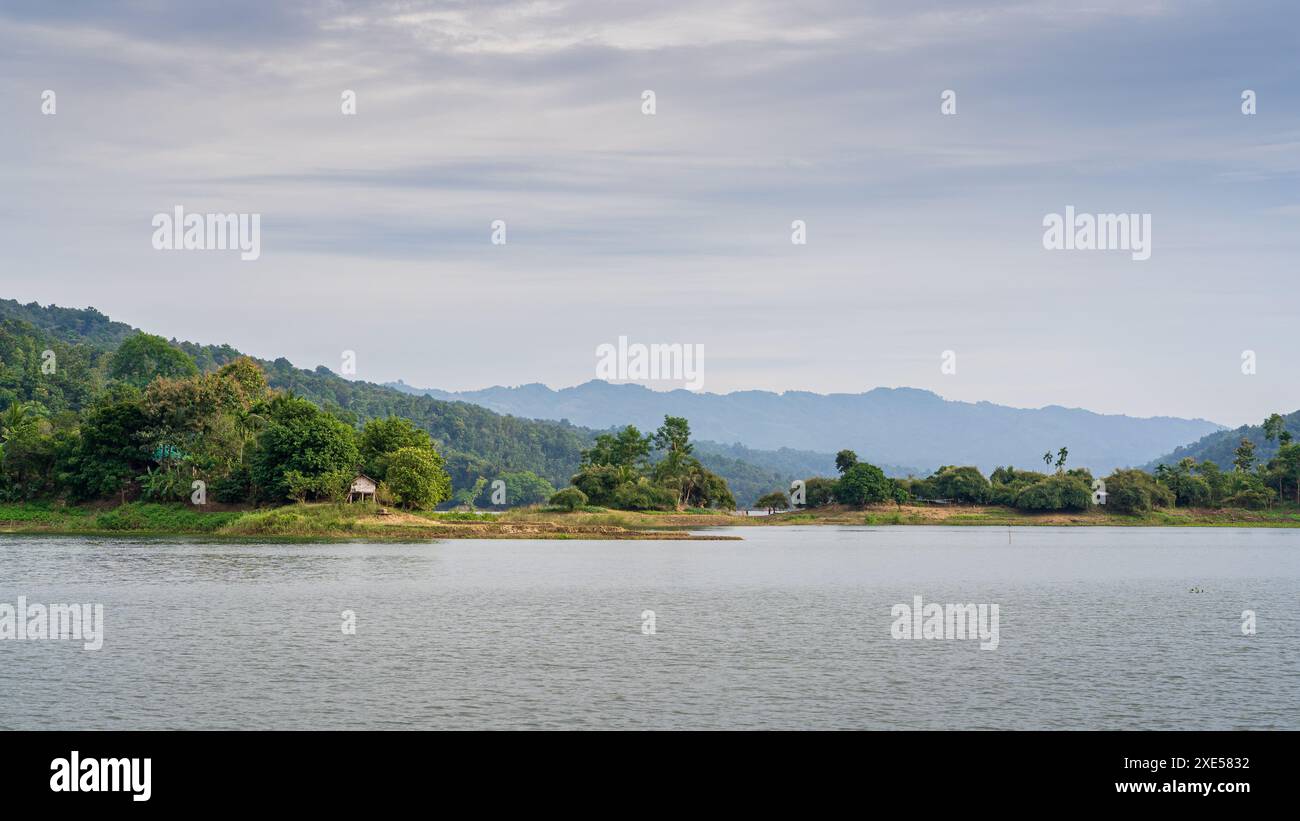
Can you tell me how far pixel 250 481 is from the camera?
95.1 meters

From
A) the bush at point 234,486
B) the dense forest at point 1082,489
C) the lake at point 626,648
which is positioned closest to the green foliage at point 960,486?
the dense forest at point 1082,489

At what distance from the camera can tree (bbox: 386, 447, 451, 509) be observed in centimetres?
9712

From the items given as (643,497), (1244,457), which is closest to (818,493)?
(643,497)

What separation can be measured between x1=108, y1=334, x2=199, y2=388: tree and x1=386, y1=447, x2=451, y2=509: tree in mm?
74296

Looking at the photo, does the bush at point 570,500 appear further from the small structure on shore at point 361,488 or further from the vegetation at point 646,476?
the small structure on shore at point 361,488

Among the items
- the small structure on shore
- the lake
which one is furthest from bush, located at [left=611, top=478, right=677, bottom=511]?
the lake

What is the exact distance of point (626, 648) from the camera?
1522 inches

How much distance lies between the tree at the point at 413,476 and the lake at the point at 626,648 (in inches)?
833
